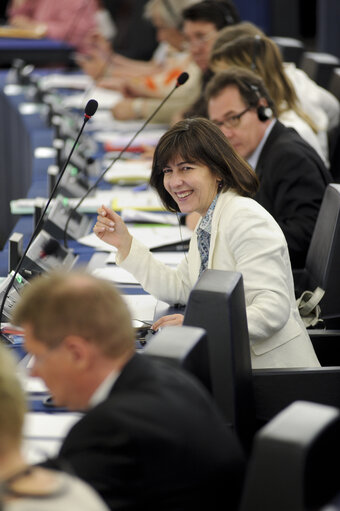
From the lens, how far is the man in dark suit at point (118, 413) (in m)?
1.31

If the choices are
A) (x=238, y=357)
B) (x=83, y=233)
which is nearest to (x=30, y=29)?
(x=83, y=233)

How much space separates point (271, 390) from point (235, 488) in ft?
2.42

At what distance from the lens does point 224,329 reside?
179 cm

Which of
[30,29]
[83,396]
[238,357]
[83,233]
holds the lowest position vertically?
[30,29]

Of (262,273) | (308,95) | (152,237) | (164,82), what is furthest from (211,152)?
(164,82)

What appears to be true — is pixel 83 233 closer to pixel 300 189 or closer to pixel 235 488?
pixel 300 189

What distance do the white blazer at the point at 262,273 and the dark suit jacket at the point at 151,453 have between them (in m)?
0.76

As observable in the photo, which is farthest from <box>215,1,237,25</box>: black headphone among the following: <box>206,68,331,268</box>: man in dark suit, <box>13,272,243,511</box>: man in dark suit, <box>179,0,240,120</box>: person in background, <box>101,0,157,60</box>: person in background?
<box>101,0,157,60</box>: person in background

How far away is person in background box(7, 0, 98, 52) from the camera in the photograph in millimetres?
8375

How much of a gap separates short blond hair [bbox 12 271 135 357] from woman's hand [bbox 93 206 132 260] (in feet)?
3.58

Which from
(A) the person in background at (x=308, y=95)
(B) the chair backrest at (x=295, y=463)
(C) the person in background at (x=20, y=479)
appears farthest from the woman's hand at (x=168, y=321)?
(A) the person in background at (x=308, y=95)

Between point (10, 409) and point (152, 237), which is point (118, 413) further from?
point (152, 237)

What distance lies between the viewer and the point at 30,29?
8.79 m

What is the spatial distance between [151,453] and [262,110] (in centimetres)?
187
